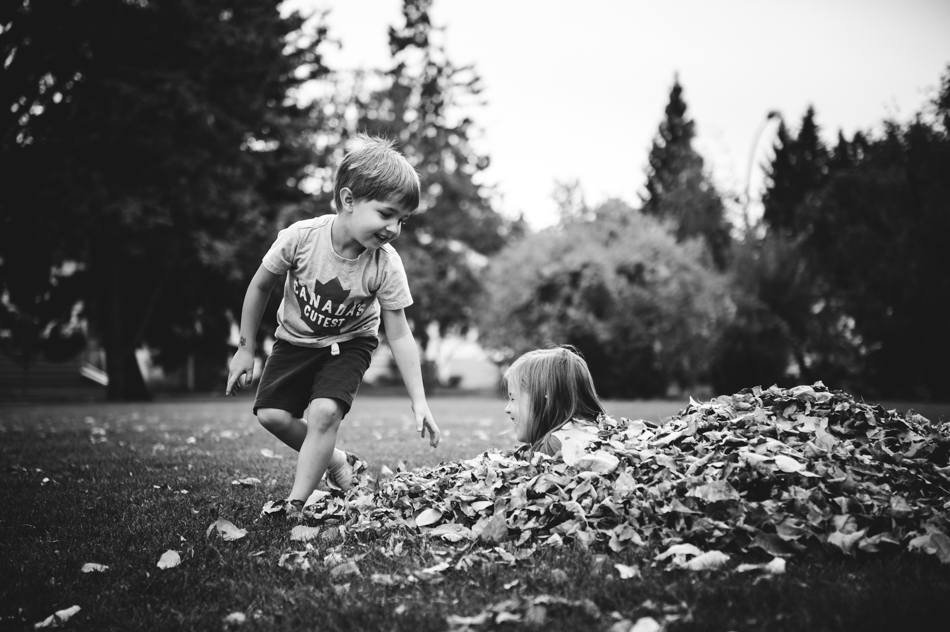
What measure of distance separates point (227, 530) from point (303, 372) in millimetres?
935

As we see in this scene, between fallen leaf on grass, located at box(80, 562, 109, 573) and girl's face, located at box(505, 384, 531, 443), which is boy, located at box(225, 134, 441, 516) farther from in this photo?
fallen leaf on grass, located at box(80, 562, 109, 573)

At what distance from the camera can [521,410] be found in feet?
12.2

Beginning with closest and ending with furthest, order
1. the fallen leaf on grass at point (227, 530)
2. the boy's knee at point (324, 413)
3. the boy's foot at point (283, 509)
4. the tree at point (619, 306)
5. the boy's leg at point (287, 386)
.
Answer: the fallen leaf on grass at point (227, 530) < the boy's foot at point (283, 509) < the boy's knee at point (324, 413) < the boy's leg at point (287, 386) < the tree at point (619, 306)

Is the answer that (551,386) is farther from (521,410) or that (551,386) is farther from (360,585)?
(360,585)

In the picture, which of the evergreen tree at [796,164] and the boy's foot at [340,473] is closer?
the boy's foot at [340,473]

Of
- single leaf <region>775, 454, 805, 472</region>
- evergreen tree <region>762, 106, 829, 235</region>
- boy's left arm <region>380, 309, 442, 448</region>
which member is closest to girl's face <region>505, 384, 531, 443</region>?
boy's left arm <region>380, 309, 442, 448</region>

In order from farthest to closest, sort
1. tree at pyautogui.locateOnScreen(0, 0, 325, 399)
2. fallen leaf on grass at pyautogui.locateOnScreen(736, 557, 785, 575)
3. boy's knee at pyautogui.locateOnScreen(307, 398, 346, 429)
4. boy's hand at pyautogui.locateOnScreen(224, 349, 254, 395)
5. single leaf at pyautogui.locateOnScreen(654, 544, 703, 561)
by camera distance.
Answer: tree at pyautogui.locateOnScreen(0, 0, 325, 399) < boy's hand at pyautogui.locateOnScreen(224, 349, 254, 395) < boy's knee at pyautogui.locateOnScreen(307, 398, 346, 429) < single leaf at pyautogui.locateOnScreen(654, 544, 703, 561) < fallen leaf on grass at pyautogui.locateOnScreen(736, 557, 785, 575)

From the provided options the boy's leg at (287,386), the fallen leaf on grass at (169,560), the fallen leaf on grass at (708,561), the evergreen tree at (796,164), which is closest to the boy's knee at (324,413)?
the boy's leg at (287,386)

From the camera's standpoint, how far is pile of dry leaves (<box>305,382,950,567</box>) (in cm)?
254

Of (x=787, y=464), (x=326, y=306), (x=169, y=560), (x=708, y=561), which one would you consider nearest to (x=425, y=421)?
(x=326, y=306)

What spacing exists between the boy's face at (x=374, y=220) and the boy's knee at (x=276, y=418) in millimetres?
1016

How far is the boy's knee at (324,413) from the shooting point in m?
3.47

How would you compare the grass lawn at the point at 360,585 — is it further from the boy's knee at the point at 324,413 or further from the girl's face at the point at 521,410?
the girl's face at the point at 521,410

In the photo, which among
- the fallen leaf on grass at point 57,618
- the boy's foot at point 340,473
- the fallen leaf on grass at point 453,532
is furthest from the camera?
the boy's foot at point 340,473
